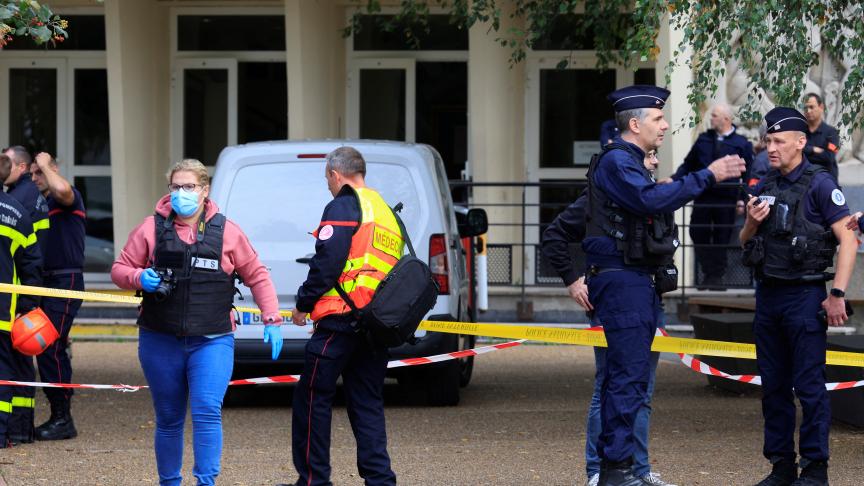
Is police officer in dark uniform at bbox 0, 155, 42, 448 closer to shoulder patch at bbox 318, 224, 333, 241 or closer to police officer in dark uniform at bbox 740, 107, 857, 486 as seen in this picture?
shoulder patch at bbox 318, 224, 333, 241

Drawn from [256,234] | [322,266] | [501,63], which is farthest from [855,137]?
[322,266]

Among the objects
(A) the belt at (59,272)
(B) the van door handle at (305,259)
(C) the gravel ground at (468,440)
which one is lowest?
(C) the gravel ground at (468,440)

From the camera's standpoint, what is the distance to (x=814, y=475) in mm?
7055

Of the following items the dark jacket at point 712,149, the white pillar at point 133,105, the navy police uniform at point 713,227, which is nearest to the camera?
the dark jacket at point 712,149

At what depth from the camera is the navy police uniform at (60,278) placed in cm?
921

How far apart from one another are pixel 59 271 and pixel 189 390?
2959mm

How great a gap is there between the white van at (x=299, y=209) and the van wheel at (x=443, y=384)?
4.4 inches

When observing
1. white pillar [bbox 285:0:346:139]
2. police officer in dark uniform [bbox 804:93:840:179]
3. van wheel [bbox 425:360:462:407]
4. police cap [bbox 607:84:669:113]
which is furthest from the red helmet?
white pillar [bbox 285:0:346:139]

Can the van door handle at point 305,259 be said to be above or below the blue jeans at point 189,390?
above

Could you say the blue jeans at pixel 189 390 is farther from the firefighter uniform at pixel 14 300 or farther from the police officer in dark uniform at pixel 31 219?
the police officer in dark uniform at pixel 31 219

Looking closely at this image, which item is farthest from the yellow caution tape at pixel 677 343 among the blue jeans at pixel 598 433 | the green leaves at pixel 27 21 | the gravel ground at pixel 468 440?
the green leaves at pixel 27 21

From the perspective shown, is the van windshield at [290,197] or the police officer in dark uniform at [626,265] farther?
the van windshield at [290,197]

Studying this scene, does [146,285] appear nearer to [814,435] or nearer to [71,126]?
[814,435]

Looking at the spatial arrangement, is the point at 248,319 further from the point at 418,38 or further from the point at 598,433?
the point at 418,38
